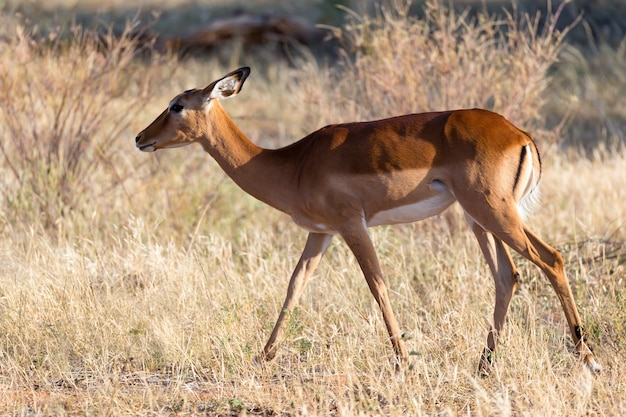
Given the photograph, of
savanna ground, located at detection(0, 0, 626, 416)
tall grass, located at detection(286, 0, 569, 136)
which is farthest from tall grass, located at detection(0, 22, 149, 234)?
tall grass, located at detection(286, 0, 569, 136)

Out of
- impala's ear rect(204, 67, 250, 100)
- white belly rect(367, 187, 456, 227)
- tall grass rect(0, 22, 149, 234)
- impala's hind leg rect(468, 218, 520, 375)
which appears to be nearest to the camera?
white belly rect(367, 187, 456, 227)

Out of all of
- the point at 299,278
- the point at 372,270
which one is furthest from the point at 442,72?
the point at 372,270

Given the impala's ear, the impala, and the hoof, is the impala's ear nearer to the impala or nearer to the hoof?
the impala

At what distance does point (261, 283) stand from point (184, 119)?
1.55 m

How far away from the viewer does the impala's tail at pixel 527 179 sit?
500cm

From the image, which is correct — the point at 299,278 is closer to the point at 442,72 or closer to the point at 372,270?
the point at 372,270

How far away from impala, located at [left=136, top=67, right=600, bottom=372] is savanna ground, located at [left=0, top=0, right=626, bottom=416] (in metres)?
0.29

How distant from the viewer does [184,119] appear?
A: 5617 millimetres

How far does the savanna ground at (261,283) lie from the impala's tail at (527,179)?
71cm

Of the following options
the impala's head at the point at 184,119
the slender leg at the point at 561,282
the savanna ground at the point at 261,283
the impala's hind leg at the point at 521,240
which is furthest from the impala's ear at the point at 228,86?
the slender leg at the point at 561,282

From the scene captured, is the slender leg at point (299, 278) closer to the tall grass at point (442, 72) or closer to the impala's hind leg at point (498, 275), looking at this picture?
the impala's hind leg at point (498, 275)

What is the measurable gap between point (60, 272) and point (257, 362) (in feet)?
5.70

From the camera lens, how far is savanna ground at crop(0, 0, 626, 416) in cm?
491

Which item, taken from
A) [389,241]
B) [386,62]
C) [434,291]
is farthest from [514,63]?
[434,291]
